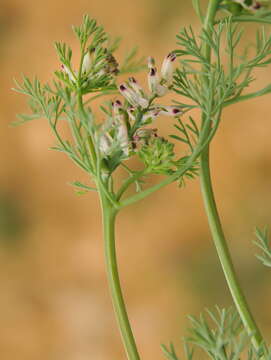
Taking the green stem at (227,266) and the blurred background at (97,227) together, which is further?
the blurred background at (97,227)

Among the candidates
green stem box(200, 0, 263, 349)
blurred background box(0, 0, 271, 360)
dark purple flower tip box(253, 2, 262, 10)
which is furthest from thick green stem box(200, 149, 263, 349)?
blurred background box(0, 0, 271, 360)

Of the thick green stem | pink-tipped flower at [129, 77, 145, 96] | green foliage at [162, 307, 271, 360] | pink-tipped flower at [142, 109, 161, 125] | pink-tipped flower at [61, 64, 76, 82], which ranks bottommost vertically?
green foliage at [162, 307, 271, 360]

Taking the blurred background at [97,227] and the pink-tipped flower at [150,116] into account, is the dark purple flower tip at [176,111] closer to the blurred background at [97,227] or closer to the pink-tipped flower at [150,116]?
the pink-tipped flower at [150,116]

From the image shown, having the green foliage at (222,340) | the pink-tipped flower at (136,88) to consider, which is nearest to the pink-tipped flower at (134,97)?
the pink-tipped flower at (136,88)

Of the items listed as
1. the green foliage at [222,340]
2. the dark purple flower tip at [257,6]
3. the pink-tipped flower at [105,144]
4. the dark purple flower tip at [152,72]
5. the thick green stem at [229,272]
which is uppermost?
the dark purple flower tip at [257,6]

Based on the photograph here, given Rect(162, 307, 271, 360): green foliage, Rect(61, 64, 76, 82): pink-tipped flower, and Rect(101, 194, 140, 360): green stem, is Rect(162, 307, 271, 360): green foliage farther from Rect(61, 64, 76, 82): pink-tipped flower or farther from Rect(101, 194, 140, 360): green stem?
A: Rect(61, 64, 76, 82): pink-tipped flower

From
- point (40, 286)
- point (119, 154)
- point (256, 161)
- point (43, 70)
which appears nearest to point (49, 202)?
point (40, 286)

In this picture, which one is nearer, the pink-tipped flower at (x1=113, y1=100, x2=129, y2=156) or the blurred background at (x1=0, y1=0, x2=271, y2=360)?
the pink-tipped flower at (x1=113, y1=100, x2=129, y2=156)
